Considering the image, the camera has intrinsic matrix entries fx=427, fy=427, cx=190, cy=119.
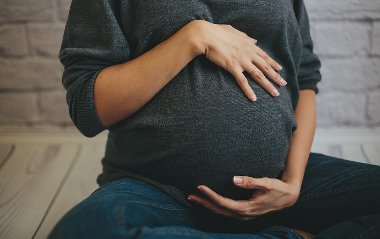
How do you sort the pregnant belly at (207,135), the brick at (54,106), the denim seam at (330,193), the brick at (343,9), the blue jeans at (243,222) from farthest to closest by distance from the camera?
the brick at (54,106) → the brick at (343,9) → the denim seam at (330,193) → the pregnant belly at (207,135) → the blue jeans at (243,222)

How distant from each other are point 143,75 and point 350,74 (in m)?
0.75

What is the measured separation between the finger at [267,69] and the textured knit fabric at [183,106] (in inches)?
0.7

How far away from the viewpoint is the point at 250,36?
0.80 meters

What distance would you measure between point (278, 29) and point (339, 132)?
0.63 metres

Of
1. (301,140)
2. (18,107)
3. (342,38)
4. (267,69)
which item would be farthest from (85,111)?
(342,38)

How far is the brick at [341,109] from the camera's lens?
126 cm

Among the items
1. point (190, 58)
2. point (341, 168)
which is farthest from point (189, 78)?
point (341, 168)

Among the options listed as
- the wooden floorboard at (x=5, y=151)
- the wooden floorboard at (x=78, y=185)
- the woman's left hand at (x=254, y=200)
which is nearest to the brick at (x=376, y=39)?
the woman's left hand at (x=254, y=200)

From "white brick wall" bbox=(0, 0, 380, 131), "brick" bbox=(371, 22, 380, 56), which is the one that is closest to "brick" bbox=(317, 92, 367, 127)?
"white brick wall" bbox=(0, 0, 380, 131)

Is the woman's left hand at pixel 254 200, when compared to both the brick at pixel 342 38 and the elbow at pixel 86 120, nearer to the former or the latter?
the elbow at pixel 86 120

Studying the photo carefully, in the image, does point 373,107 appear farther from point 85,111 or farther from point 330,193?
point 85,111

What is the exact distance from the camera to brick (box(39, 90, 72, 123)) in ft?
4.17

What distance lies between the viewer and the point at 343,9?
45.9 inches

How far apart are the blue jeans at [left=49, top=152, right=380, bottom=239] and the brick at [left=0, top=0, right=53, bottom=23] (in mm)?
646
